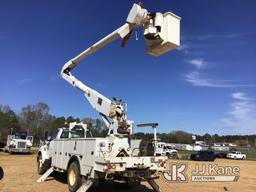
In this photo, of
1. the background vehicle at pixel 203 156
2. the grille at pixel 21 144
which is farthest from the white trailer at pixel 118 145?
the background vehicle at pixel 203 156

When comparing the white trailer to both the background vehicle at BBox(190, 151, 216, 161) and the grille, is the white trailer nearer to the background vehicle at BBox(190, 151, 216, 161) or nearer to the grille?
the grille

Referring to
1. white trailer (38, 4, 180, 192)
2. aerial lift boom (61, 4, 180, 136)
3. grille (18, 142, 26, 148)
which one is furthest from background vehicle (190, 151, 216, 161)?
white trailer (38, 4, 180, 192)

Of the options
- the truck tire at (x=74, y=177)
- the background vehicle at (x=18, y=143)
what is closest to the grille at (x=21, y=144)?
the background vehicle at (x=18, y=143)

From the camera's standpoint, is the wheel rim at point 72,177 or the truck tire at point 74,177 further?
the wheel rim at point 72,177

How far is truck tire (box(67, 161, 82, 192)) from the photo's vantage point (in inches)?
445

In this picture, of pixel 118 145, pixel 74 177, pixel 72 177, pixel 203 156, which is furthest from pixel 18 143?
pixel 118 145

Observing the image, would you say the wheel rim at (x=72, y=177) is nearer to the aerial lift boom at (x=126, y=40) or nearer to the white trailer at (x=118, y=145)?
the white trailer at (x=118, y=145)

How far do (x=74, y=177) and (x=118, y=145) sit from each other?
229cm

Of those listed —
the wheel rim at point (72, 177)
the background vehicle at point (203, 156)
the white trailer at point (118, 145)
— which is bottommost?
the background vehicle at point (203, 156)

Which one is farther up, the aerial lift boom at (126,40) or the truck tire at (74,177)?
the aerial lift boom at (126,40)

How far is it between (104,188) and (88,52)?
5.67 m

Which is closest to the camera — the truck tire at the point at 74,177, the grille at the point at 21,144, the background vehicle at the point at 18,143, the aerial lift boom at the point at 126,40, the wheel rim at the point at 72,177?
the aerial lift boom at the point at 126,40

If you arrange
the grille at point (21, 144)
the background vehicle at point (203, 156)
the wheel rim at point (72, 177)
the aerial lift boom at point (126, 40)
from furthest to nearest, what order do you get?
1. the background vehicle at point (203, 156)
2. the grille at point (21, 144)
3. the wheel rim at point (72, 177)
4. the aerial lift boom at point (126, 40)

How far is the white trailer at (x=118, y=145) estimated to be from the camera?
9.00m
